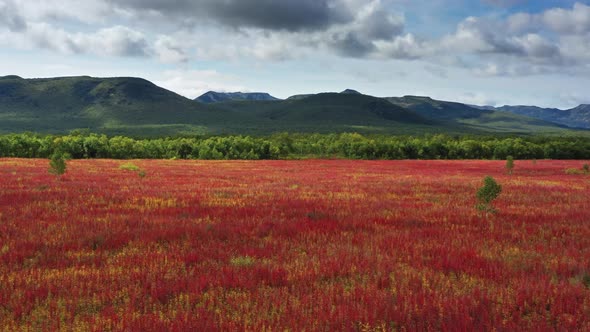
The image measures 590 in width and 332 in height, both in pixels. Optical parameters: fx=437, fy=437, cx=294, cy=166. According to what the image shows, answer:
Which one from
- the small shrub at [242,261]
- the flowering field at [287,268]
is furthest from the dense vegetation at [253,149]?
the small shrub at [242,261]

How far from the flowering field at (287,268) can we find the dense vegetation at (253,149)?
218 ft

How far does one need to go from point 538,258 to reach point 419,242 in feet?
7.42

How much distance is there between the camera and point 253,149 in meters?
83.3

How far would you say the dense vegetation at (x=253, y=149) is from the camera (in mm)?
72562

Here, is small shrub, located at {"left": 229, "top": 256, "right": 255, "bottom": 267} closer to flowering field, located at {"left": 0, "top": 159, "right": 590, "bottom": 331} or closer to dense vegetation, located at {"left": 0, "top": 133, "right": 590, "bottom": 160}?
flowering field, located at {"left": 0, "top": 159, "right": 590, "bottom": 331}

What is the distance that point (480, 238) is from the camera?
1025 cm

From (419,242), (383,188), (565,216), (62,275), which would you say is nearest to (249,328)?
(62,275)

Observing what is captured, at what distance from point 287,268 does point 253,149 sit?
76.6 m

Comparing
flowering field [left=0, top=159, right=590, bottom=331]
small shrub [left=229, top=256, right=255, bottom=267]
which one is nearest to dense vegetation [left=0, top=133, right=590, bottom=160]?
flowering field [left=0, top=159, right=590, bottom=331]

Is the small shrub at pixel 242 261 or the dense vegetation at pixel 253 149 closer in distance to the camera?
the small shrub at pixel 242 261

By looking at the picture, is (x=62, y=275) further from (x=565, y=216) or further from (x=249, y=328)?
(x=565, y=216)

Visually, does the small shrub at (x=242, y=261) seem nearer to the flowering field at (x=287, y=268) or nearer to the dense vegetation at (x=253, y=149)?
the flowering field at (x=287, y=268)

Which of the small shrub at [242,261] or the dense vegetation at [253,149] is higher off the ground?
the small shrub at [242,261]

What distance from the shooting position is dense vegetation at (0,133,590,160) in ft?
238
